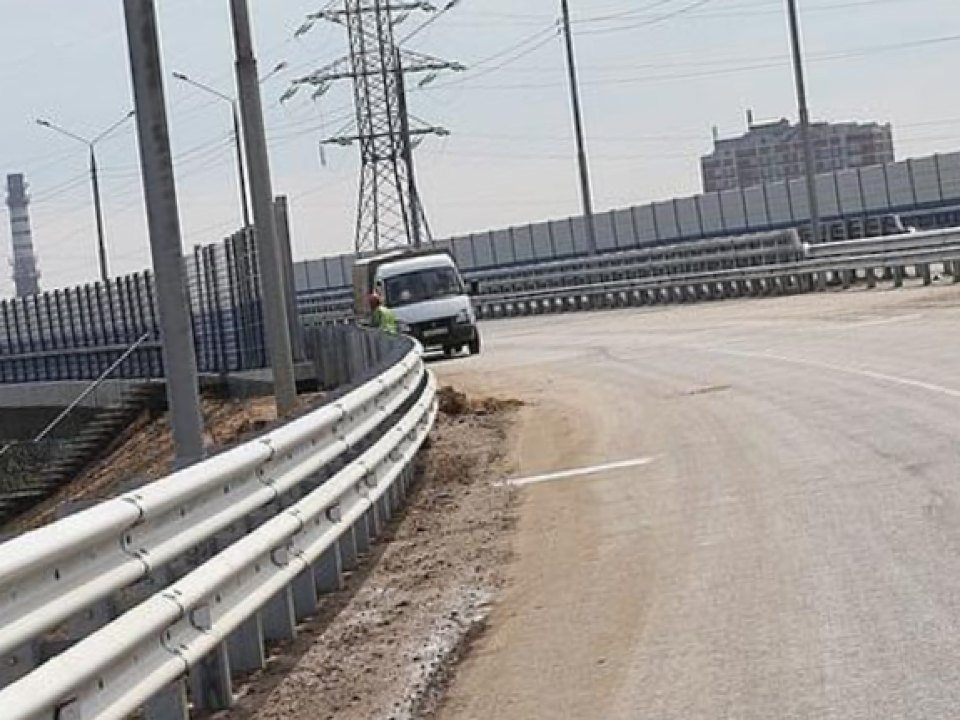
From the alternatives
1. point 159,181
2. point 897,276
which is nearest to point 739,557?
point 159,181

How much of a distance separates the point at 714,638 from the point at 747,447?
7.76 m

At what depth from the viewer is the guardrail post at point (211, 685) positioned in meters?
8.38

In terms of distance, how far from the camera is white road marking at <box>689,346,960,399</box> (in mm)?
19906

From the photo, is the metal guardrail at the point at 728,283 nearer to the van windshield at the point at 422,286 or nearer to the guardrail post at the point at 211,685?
the van windshield at the point at 422,286

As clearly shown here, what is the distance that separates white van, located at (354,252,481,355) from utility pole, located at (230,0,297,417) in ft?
61.8

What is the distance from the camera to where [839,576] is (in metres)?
10.0

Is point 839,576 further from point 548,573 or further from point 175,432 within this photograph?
point 175,432

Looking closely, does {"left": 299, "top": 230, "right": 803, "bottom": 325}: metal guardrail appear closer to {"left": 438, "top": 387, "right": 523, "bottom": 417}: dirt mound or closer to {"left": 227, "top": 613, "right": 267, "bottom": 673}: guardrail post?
{"left": 438, "top": 387, "right": 523, "bottom": 417}: dirt mound

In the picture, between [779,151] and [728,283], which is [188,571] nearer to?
[728,283]

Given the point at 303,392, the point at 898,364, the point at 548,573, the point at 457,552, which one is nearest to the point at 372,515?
the point at 457,552

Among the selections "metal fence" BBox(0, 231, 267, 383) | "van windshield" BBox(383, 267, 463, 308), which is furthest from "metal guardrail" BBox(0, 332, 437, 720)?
"van windshield" BBox(383, 267, 463, 308)

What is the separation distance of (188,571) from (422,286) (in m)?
37.9

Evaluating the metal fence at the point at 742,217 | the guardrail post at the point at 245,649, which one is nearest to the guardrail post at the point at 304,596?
the guardrail post at the point at 245,649

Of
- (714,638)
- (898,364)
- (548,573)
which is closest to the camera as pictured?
(714,638)
